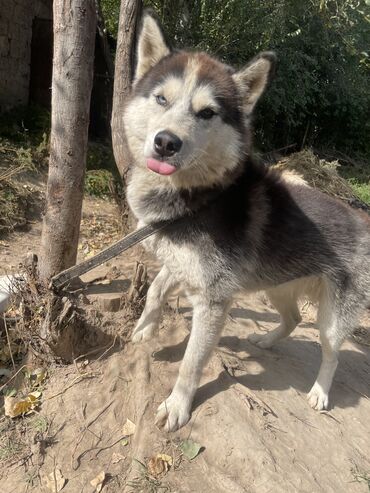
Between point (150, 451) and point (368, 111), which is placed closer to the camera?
point (150, 451)

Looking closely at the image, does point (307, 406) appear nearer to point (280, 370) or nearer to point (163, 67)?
point (280, 370)

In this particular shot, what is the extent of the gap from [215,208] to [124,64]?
2.88 meters

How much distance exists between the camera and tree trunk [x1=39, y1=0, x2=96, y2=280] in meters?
3.30

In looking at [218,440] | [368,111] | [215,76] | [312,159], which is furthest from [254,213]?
[368,111]

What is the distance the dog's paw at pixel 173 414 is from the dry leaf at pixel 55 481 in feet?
2.42

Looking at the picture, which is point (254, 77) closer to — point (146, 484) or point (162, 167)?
point (162, 167)

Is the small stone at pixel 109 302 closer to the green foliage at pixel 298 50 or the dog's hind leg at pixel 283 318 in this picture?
the dog's hind leg at pixel 283 318

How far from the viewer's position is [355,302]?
11.2ft

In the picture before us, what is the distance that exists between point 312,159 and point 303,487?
7115mm

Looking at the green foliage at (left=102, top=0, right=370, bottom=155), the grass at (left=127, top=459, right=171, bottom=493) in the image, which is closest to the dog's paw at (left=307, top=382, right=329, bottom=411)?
the grass at (left=127, top=459, right=171, bottom=493)

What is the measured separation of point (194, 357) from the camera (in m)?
2.99

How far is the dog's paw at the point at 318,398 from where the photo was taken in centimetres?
351

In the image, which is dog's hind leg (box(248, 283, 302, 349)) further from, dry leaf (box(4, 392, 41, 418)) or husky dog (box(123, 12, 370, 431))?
dry leaf (box(4, 392, 41, 418))

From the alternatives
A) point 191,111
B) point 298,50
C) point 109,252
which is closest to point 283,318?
point 109,252
